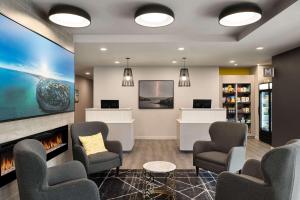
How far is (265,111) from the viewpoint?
22.3 feet

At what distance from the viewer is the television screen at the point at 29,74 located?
229 cm

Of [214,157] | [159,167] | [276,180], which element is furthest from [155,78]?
Result: [276,180]

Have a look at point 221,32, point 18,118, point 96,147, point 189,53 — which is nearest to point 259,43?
point 221,32

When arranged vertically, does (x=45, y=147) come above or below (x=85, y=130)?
below

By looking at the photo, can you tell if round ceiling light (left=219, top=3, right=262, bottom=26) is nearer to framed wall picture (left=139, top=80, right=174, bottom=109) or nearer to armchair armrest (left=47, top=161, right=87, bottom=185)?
armchair armrest (left=47, top=161, right=87, bottom=185)

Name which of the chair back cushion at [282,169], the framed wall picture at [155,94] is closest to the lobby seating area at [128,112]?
the chair back cushion at [282,169]

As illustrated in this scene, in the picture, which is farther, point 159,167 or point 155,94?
point 155,94

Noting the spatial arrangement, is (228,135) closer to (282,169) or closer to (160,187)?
(160,187)

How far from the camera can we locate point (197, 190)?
318cm

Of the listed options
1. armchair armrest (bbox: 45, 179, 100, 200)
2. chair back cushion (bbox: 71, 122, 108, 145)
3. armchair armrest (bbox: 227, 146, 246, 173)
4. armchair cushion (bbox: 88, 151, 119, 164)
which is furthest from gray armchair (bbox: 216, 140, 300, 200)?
chair back cushion (bbox: 71, 122, 108, 145)

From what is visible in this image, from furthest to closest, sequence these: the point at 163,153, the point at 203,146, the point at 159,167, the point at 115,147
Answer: the point at 163,153 < the point at 203,146 < the point at 115,147 < the point at 159,167

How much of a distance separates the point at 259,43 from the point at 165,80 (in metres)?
3.54

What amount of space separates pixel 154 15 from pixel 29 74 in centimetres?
182

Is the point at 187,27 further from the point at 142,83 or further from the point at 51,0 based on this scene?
the point at 142,83
